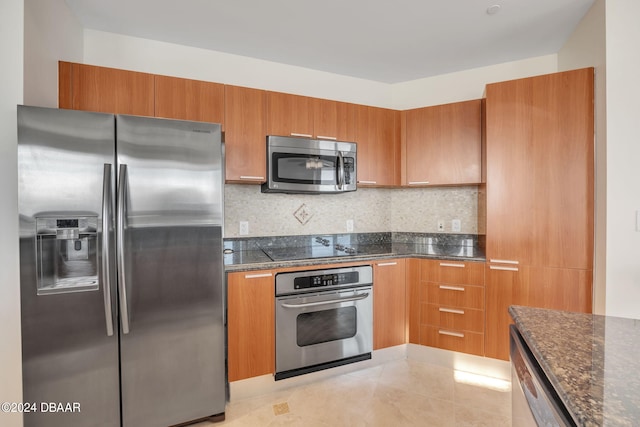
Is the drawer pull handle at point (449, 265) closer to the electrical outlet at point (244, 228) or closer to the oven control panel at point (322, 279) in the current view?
the oven control panel at point (322, 279)

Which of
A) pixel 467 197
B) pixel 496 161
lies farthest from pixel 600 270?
pixel 467 197

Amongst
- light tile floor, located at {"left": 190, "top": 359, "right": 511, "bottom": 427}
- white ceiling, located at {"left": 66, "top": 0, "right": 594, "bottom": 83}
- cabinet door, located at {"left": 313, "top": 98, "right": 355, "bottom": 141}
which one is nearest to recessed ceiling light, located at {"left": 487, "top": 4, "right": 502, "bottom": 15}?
white ceiling, located at {"left": 66, "top": 0, "right": 594, "bottom": 83}

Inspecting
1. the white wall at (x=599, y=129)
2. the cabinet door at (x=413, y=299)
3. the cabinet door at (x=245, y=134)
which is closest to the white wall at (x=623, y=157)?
the white wall at (x=599, y=129)

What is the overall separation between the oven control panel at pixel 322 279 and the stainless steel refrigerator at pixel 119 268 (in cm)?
47

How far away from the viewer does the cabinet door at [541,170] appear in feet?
6.81

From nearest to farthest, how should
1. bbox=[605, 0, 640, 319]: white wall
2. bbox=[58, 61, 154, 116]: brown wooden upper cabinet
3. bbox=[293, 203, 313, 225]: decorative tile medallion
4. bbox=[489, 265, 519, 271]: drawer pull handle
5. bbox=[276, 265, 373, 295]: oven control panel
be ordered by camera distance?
bbox=[605, 0, 640, 319]: white wall
bbox=[58, 61, 154, 116]: brown wooden upper cabinet
bbox=[276, 265, 373, 295]: oven control panel
bbox=[489, 265, 519, 271]: drawer pull handle
bbox=[293, 203, 313, 225]: decorative tile medallion

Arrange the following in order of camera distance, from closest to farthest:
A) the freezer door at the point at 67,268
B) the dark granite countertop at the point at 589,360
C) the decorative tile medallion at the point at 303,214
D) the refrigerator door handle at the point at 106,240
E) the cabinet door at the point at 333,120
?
the dark granite countertop at the point at 589,360, the freezer door at the point at 67,268, the refrigerator door handle at the point at 106,240, the cabinet door at the point at 333,120, the decorative tile medallion at the point at 303,214

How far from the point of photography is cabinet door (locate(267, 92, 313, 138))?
8.09ft

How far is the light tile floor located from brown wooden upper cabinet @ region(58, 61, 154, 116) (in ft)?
6.84

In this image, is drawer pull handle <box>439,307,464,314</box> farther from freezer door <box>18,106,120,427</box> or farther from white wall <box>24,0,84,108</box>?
white wall <box>24,0,84,108</box>

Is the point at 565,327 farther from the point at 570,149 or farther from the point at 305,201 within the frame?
the point at 305,201

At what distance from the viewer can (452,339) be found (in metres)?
2.47

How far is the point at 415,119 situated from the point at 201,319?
2.37 meters

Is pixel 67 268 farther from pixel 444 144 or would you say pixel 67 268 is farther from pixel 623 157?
pixel 623 157
